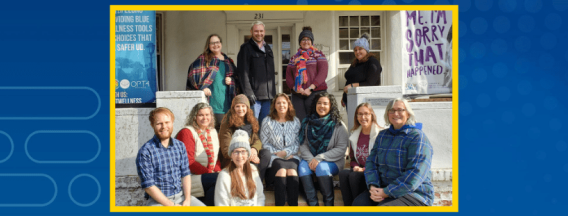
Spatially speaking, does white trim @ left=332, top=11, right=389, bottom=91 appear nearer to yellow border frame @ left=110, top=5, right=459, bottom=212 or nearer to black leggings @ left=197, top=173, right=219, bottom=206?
yellow border frame @ left=110, top=5, right=459, bottom=212

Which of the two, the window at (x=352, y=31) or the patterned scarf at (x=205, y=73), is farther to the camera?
the window at (x=352, y=31)

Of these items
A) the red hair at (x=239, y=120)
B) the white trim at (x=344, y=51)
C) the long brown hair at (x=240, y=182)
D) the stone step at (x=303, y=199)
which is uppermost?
the white trim at (x=344, y=51)

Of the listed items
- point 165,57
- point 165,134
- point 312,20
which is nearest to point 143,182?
point 165,134

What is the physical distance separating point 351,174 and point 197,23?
13.8 feet

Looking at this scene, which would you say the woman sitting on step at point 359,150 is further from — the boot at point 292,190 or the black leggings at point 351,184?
the boot at point 292,190

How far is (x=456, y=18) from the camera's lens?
372cm

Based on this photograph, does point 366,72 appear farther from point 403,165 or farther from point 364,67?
point 403,165

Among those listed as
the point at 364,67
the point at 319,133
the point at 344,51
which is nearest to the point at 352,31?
the point at 344,51

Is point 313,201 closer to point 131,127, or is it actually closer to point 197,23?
point 131,127

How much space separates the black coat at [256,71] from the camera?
5309 millimetres

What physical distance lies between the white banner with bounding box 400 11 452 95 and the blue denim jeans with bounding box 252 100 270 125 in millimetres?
1992

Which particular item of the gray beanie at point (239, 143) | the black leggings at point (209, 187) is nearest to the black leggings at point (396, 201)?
the gray beanie at point (239, 143)

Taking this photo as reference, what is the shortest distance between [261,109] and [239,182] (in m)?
1.53

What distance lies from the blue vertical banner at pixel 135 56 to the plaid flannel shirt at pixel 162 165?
66.3 inches
